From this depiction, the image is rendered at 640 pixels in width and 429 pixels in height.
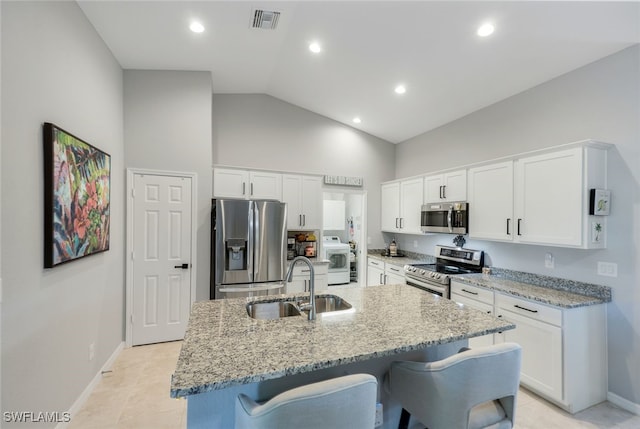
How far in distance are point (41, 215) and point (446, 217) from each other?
3.95 meters

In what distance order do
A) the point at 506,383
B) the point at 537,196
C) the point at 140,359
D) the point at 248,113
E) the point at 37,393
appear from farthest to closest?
1. the point at 248,113
2. the point at 140,359
3. the point at 537,196
4. the point at 37,393
5. the point at 506,383

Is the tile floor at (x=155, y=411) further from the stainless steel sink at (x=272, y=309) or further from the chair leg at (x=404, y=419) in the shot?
the chair leg at (x=404, y=419)

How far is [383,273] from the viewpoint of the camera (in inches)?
189

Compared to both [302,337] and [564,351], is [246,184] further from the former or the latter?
[564,351]

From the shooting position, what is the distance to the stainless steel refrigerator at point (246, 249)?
3.51 meters

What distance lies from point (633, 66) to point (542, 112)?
0.74 meters

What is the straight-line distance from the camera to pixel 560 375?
2338mm

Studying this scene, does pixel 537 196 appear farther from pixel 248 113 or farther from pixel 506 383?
pixel 248 113

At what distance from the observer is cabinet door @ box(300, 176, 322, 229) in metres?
4.63

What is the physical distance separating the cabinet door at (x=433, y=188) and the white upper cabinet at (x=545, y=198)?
628mm

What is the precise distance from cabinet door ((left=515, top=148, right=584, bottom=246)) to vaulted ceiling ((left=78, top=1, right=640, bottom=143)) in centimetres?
94

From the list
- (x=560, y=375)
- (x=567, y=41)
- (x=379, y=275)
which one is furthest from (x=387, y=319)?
(x=379, y=275)

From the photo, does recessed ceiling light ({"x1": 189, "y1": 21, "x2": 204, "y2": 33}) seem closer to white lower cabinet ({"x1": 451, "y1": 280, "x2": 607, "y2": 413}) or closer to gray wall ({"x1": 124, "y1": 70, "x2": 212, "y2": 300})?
gray wall ({"x1": 124, "y1": 70, "x2": 212, "y2": 300})

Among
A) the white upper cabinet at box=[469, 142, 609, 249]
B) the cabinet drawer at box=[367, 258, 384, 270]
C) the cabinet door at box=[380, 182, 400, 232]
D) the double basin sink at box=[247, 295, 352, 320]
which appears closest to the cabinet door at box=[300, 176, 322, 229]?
the cabinet drawer at box=[367, 258, 384, 270]
